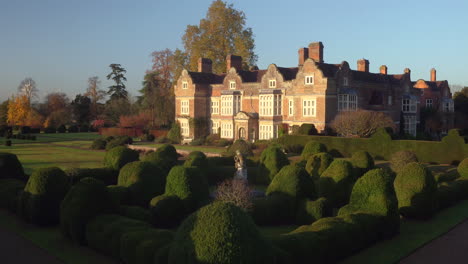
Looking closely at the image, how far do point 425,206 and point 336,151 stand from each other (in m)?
15.2

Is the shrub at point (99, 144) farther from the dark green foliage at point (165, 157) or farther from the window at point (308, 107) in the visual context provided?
the window at point (308, 107)

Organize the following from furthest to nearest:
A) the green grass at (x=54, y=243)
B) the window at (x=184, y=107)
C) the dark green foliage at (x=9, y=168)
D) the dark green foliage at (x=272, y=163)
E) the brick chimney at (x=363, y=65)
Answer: the window at (x=184, y=107) → the brick chimney at (x=363, y=65) → the dark green foliage at (x=272, y=163) → the dark green foliage at (x=9, y=168) → the green grass at (x=54, y=243)

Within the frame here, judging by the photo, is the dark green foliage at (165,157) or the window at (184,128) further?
the window at (184,128)

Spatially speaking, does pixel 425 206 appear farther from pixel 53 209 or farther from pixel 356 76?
pixel 356 76

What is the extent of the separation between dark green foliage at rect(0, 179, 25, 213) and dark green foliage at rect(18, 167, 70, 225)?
1.64 meters

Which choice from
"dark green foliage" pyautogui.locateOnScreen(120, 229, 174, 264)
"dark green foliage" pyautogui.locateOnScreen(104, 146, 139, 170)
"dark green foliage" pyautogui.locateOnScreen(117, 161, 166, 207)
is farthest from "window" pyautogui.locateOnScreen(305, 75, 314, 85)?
"dark green foliage" pyautogui.locateOnScreen(120, 229, 174, 264)

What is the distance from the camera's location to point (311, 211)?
1449 cm

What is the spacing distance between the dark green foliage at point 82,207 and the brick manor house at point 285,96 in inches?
1019

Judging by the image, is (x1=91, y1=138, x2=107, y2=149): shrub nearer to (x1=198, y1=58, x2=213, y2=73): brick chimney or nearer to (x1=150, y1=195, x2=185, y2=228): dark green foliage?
(x1=198, y1=58, x2=213, y2=73): brick chimney

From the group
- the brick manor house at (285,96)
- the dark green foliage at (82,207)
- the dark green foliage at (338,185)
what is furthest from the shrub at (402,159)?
the dark green foliage at (82,207)

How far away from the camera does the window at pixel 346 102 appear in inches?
1448

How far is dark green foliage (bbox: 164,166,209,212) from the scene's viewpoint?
14.7m

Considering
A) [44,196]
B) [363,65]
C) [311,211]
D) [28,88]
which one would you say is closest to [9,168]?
[44,196]

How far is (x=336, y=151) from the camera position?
99.6 feet
